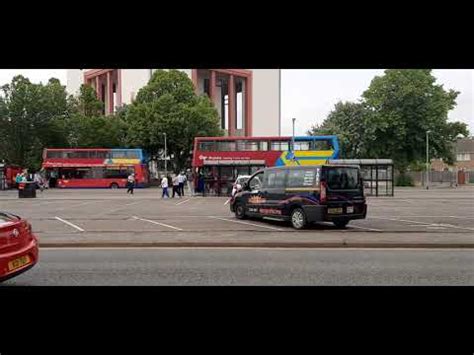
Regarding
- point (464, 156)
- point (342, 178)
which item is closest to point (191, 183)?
point (342, 178)

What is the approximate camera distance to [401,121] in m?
48.8

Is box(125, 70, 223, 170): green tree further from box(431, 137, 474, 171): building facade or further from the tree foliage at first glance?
box(431, 137, 474, 171): building facade

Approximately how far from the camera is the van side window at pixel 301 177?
13820 mm

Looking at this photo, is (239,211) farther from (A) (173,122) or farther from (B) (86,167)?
(A) (173,122)

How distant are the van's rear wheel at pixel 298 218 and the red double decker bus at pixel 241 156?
16797 mm

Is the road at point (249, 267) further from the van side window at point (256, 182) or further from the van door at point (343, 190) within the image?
the van side window at point (256, 182)

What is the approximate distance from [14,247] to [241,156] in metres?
25.5

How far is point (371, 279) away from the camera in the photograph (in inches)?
303

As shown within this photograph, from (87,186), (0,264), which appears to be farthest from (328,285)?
(87,186)

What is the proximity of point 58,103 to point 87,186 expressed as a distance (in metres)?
13.3

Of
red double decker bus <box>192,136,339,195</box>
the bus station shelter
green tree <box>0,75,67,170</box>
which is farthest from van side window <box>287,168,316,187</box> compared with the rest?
green tree <box>0,75,67,170</box>
